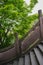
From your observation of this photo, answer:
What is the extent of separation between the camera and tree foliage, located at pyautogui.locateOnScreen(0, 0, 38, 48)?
597 cm

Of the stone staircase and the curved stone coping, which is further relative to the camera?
the curved stone coping

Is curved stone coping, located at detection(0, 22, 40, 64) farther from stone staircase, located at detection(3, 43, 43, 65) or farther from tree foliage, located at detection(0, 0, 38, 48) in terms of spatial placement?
tree foliage, located at detection(0, 0, 38, 48)

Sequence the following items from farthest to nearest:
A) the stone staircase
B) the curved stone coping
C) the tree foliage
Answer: the tree foliage → the curved stone coping → the stone staircase

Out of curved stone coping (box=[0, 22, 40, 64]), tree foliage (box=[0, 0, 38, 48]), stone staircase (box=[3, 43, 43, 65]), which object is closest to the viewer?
stone staircase (box=[3, 43, 43, 65])

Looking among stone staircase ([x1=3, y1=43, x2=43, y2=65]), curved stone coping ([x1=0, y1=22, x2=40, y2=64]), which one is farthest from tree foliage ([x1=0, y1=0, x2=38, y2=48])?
stone staircase ([x1=3, y1=43, x2=43, y2=65])

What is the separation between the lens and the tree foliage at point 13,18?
19.6 ft

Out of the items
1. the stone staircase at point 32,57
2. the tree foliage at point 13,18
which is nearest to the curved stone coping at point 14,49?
the stone staircase at point 32,57

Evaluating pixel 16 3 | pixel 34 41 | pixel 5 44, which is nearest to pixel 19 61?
pixel 34 41

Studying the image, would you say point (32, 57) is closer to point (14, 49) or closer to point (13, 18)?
point (14, 49)

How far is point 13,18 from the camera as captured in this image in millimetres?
6410

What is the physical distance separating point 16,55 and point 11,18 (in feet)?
4.64

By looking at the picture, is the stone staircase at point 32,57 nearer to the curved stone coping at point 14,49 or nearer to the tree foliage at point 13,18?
the curved stone coping at point 14,49

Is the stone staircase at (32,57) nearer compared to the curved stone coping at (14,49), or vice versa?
the stone staircase at (32,57)

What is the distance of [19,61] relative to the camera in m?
5.66
